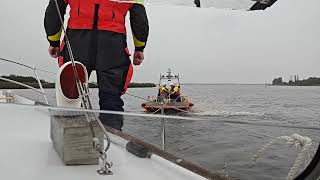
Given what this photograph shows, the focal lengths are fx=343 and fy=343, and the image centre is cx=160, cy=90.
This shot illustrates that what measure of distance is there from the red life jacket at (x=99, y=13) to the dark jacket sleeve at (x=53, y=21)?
0.14ft

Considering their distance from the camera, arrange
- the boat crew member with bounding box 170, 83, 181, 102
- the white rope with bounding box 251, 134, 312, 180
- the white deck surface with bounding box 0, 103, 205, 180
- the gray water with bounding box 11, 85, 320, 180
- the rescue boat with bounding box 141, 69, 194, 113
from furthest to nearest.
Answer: the gray water with bounding box 11, 85, 320, 180 < the boat crew member with bounding box 170, 83, 181, 102 < the rescue boat with bounding box 141, 69, 194, 113 < the white deck surface with bounding box 0, 103, 205, 180 < the white rope with bounding box 251, 134, 312, 180

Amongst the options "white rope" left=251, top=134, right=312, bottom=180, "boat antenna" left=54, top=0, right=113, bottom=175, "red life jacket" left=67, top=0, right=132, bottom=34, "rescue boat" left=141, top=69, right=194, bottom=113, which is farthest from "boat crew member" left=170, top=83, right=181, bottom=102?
"white rope" left=251, top=134, right=312, bottom=180

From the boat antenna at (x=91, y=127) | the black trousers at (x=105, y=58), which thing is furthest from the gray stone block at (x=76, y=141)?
the black trousers at (x=105, y=58)

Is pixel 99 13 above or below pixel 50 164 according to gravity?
above

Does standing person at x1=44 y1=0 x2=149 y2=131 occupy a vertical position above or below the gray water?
above

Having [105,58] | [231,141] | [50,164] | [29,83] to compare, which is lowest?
[231,141]

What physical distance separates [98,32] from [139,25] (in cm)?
20

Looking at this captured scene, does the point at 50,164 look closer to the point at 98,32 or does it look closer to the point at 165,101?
the point at 98,32

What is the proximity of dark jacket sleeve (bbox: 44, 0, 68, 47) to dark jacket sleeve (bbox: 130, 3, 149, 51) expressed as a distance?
0.32 m

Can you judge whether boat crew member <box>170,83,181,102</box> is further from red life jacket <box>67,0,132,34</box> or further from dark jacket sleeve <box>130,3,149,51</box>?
red life jacket <box>67,0,132,34</box>

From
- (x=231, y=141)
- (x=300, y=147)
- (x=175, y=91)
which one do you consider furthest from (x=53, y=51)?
(x=231, y=141)

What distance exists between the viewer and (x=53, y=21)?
160 cm

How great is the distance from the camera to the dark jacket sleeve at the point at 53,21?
5.21ft

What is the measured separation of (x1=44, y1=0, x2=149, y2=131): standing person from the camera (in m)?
1.61
